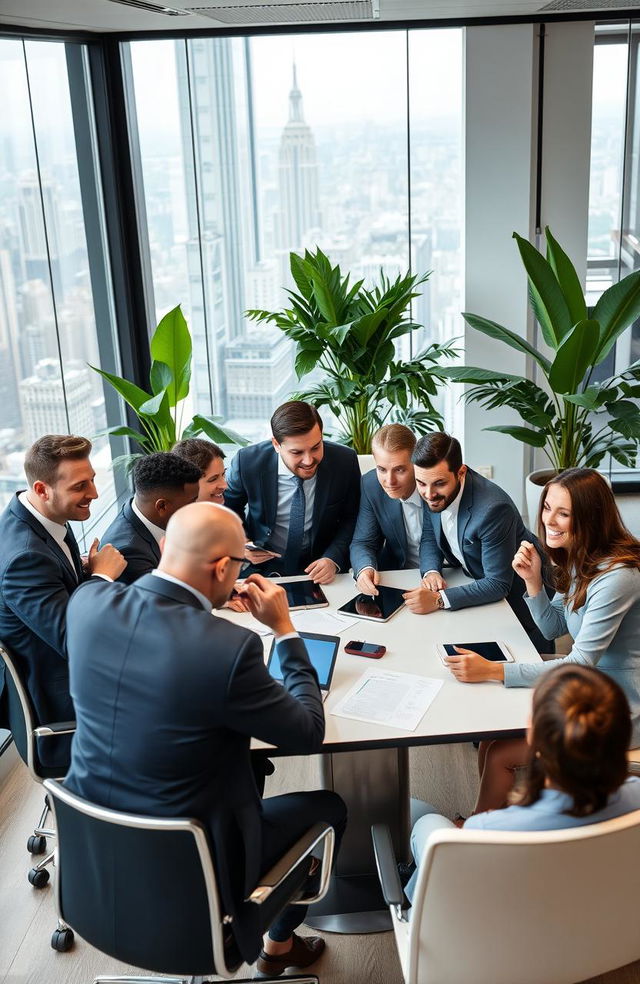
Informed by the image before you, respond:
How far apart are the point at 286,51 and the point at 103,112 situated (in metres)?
1.08

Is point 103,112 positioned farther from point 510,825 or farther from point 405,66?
point 510,825

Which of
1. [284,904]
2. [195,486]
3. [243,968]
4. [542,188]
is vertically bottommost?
[243,968]

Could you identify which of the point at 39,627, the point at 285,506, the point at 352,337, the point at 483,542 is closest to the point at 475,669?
the point at 483,542

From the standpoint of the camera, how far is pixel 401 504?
360 cm

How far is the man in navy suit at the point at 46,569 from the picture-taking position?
2.73 m

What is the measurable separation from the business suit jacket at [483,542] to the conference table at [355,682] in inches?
2.2

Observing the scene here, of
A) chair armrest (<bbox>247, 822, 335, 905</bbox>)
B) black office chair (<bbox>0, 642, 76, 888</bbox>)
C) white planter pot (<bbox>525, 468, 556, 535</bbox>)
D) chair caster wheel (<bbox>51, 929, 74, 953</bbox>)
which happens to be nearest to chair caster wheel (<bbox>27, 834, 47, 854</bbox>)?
chair caster wheel (<bbox>51, 929, 74, 953</bbox>)

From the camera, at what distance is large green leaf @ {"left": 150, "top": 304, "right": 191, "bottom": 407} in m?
4.76

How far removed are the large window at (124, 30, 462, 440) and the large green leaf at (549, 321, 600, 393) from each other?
1.21m

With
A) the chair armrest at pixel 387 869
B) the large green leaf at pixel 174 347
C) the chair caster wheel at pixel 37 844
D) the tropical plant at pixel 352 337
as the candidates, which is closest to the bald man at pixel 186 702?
the chair armrest at pixel 387 869

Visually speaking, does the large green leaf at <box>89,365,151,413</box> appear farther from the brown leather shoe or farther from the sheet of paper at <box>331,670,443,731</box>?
the brown leather shoe

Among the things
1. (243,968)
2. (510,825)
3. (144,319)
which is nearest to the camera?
(510,825)

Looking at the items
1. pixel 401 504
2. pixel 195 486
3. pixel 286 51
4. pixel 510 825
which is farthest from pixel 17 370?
pixel 510 825

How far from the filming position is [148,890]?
203 cm
